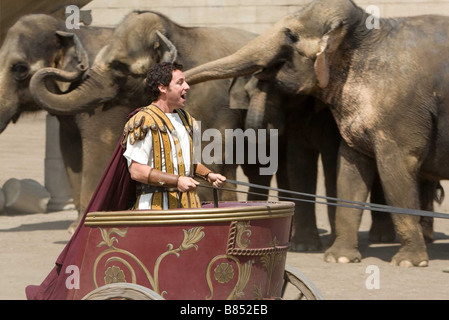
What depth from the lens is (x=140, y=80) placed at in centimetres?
1212

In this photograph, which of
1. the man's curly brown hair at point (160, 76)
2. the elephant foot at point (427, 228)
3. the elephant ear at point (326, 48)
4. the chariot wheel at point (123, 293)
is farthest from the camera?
the elephant foot at point (427, 228)

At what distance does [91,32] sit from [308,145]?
10.2 ft

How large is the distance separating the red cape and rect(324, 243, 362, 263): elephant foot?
14.7 feet

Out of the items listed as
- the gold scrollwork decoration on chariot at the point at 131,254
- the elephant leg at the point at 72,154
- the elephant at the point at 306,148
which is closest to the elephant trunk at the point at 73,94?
the elephant leg at the point at 72,154

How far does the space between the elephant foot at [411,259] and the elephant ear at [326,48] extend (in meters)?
1.67

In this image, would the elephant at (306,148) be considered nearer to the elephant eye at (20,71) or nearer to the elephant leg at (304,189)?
the elephant leg at (304,189)

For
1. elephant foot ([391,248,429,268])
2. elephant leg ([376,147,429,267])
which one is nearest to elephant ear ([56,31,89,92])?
elephant leg ([376,147,429,267])

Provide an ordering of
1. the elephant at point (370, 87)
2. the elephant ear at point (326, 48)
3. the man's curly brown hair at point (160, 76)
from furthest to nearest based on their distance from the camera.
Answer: the elephant ear at point (326, 48), the elephant at point (370, 87), the man's curly brown hair at point (160, 76)

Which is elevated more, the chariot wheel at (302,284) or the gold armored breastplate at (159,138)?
the gold armored breastplate at (159,138)

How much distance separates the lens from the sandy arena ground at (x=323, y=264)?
29.7 feet

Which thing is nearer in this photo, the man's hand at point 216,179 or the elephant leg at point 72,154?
the man's hand at point 216,179

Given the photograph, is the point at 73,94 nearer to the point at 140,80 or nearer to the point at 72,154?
the point at 140,80

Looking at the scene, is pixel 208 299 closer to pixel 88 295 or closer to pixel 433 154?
pixel 88 295

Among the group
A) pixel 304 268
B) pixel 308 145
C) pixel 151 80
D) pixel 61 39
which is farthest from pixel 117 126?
pixel 151 80
